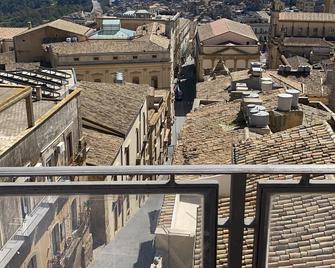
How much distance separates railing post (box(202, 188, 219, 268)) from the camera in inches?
78.6

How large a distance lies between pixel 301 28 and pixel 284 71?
34.8 meters

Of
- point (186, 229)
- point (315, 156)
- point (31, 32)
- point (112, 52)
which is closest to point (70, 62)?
point (112, 52)

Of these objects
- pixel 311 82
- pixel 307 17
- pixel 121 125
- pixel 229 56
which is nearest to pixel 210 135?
pixel 121 125

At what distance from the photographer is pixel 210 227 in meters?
2.05

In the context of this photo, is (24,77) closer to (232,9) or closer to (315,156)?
(315,156)

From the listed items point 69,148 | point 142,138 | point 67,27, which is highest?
point 67,27

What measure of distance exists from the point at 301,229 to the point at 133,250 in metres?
0.76

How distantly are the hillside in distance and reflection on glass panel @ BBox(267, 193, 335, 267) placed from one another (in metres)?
104

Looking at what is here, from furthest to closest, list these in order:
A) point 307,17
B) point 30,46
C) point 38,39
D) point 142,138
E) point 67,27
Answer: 1. point 307,17
2. point 67,27
3. point 38,39
4. point 30,46
5. point 142,138

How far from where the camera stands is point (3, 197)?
1.99 metres

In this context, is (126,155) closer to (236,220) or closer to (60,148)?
(60,148)

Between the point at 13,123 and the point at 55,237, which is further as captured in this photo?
the point at 13,123

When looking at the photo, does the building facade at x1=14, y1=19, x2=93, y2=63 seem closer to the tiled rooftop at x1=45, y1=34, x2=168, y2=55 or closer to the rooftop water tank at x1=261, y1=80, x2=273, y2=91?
the tiled rooftop at x1=45, y1=34, x2=168, y2=55

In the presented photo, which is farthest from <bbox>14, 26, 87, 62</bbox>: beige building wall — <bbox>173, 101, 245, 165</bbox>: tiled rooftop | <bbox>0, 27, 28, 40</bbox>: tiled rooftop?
<bbox>173, 101, 245, 165</bbox>: tiled rooftop
